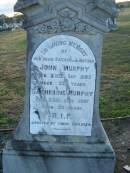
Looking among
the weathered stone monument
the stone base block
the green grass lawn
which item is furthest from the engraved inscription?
the green grass lawn

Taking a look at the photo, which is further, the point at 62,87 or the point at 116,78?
the point at 116,78

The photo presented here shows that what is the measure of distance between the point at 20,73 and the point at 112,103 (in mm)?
4591

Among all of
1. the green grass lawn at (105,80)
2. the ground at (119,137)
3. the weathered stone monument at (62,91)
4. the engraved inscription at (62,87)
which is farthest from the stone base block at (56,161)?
the green grass lawn at (105,80)

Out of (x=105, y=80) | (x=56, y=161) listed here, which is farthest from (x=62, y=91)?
(x=105, y=80)

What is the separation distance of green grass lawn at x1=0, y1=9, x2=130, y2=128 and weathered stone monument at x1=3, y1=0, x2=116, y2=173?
8.49 feet

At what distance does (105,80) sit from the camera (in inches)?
553

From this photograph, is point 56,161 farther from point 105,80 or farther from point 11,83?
point 11,83

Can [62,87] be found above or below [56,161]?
above

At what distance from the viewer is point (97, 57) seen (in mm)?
7383

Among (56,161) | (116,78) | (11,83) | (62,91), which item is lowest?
(11,83)

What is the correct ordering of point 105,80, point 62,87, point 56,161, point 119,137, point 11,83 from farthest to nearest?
1. point 11,83
2. point 105,80
3. point 119,137
4. point 56,161
5. point 62,87

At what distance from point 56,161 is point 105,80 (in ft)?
21.8

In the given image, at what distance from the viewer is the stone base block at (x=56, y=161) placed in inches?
298

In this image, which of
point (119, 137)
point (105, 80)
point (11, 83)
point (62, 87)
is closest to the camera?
point (62, 87)
